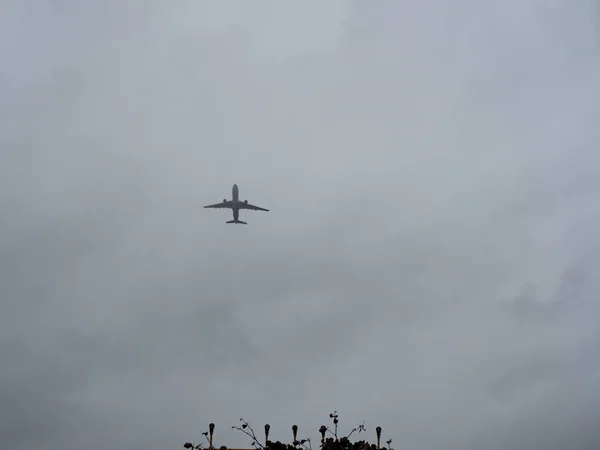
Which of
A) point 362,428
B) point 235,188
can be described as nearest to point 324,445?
point 362,428

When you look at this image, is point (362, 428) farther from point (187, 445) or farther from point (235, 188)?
point (235, 188)

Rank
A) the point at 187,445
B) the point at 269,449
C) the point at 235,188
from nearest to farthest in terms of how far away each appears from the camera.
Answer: the point at 187,445 → the point at 269,449 → the point at 235,188

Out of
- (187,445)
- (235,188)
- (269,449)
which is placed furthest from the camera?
(235,188)

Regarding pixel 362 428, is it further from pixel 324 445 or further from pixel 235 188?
pixel 235 188

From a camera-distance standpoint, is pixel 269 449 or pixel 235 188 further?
pixel 235 188

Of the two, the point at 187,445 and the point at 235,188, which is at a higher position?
the point at 235,188

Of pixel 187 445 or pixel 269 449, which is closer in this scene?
pixel 187 445

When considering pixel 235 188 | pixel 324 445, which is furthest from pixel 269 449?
pixel 235 188

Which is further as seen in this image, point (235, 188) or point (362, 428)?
point (235, 188)
